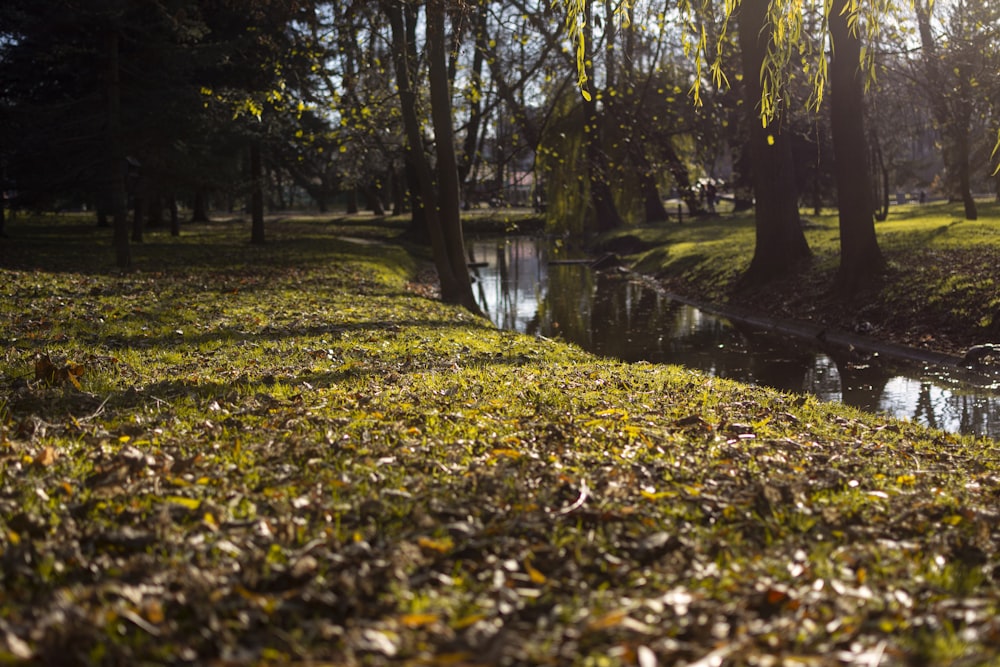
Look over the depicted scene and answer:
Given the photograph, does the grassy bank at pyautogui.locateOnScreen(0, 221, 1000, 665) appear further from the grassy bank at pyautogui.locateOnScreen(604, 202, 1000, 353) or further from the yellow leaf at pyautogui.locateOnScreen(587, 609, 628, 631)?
the grassy bank at pyautogui.locateOnScreen(604, 202, 1000, 353)

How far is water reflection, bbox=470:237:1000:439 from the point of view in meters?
9.52

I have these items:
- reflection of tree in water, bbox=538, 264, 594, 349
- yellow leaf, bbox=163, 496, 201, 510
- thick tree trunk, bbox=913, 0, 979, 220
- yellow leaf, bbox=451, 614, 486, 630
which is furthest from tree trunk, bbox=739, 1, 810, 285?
yellow leaf, bbox=451, 614, 486, 630

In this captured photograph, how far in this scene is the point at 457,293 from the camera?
58.3ft

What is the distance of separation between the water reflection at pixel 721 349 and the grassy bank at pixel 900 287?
0.91 m

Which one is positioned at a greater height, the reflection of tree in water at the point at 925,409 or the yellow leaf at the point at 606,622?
the yellow leaf at the point at 606,622

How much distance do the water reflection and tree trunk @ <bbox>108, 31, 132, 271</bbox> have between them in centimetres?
814

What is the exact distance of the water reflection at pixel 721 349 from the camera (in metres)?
9.52

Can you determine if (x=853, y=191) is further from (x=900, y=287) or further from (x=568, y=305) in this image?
(x=568, y=305)

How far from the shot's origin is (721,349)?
45.0 ft

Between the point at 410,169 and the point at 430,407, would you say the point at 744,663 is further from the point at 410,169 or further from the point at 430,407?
the point at 410,169

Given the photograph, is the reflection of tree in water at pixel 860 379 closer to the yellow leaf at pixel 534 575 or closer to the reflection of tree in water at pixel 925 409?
the reflection of tree in water at pixel 925 409

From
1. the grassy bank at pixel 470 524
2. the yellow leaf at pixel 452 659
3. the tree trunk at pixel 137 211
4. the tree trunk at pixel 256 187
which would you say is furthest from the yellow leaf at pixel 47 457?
the tree trunk at pixel 137 211

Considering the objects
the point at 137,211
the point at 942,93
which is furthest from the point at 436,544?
the point at 137,211

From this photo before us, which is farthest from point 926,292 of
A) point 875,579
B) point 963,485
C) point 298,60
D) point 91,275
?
point 298,60
